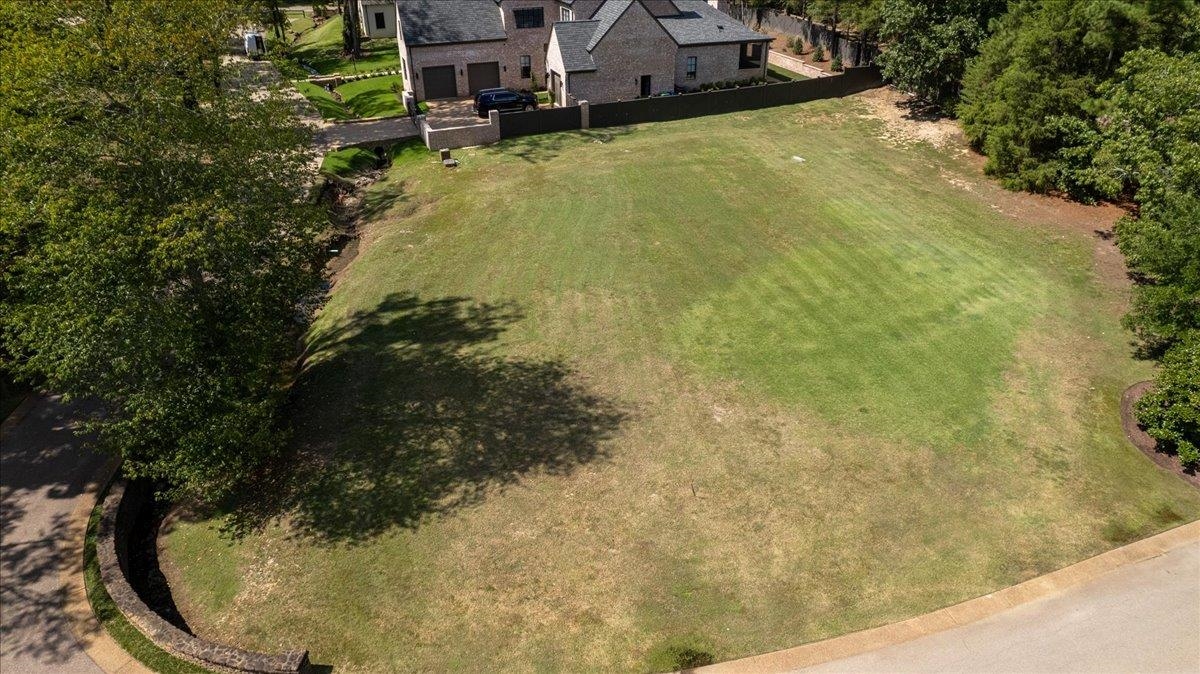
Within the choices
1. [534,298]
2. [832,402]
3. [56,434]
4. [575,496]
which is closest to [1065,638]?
[832,402]

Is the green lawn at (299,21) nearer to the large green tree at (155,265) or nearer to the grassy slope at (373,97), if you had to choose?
the grassy slope at (373,97)

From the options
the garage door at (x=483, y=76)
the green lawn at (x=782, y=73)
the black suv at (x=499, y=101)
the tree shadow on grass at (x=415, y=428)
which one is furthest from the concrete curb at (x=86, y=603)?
the green lawn at (x=782, y=73)

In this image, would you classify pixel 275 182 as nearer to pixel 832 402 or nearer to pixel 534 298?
pixel 534 298

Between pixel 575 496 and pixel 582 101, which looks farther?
pixel 582 101

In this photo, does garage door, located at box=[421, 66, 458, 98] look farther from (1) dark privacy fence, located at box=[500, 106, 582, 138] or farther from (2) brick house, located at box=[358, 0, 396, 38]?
(2) brick house, located at box=[358, 0, 396, 38]

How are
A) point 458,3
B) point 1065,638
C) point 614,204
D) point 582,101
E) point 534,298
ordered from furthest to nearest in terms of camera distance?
1. point 458,3
2. point 582,101
3. point 614,204
4. point 534,298
5. point 1065,638

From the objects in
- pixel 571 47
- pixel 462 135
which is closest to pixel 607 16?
pixel 571 47

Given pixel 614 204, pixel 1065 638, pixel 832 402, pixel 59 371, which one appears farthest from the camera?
pixel 614 204
